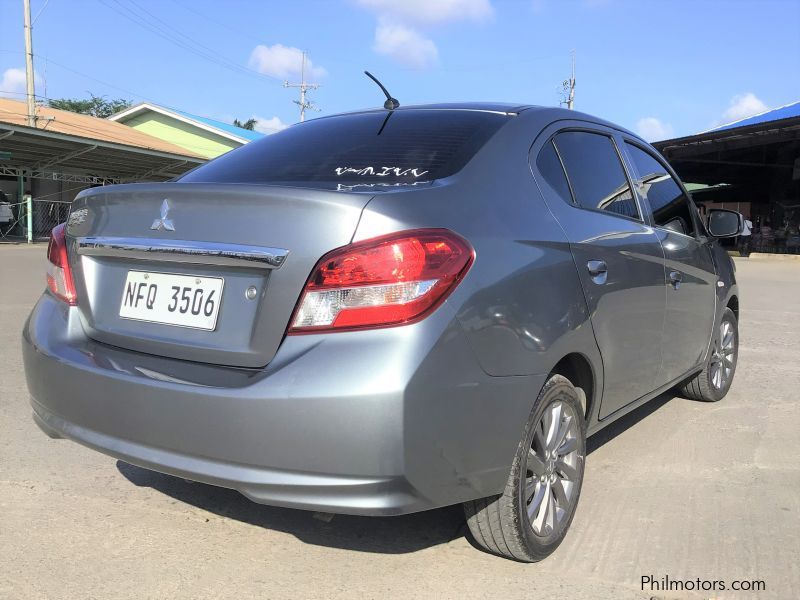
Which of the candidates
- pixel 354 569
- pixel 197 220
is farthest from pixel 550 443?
pixel 197 220

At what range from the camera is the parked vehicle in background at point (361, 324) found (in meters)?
1.92

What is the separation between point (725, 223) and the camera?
443cm

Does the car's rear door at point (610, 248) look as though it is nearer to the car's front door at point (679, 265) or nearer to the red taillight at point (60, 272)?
the car's front door at point (679, 265)

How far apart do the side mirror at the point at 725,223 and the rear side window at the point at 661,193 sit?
0.28m

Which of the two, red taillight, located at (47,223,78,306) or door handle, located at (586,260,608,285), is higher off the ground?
door handle, located at (586,260,608,285)

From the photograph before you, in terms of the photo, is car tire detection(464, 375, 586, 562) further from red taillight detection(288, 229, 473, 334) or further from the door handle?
red taillight detection(288, 229, 473, 334)

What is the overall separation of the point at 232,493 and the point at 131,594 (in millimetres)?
824

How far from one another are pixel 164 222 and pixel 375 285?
0.77 meters

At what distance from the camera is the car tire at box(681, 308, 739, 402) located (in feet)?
15.0

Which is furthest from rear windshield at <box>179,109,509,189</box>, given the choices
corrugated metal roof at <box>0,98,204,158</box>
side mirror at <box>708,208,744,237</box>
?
corrugated metal roof at <box>0,98,204,158</box>

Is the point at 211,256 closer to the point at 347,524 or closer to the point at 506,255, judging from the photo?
the point at 506,255

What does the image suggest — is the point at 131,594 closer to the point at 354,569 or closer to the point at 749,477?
the point at 354,569

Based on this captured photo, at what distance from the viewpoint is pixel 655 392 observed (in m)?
3.56

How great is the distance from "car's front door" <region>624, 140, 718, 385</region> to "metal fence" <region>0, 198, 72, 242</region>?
23892 millimetres
